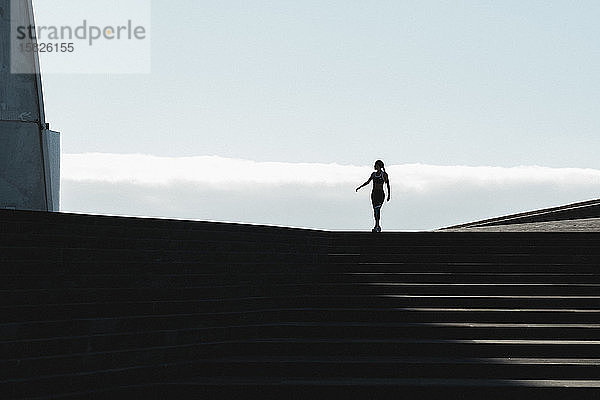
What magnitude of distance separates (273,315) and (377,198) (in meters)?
6.18

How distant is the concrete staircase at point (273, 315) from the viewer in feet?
29.6

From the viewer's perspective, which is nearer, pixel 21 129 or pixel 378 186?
pixel 378 186

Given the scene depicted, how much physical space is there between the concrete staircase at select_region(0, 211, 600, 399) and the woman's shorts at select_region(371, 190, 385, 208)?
12.0 feet

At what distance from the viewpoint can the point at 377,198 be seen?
16688 mm

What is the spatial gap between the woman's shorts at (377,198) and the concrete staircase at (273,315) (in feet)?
12.0

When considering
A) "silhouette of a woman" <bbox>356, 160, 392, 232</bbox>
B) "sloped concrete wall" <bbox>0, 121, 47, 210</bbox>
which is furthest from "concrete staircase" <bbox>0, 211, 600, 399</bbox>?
"sloped concrete wall" <bbox>0, 121, 47, 210</bbox>

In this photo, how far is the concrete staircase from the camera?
9.01 meters

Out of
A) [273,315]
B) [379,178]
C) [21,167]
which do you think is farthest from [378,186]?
[21,167]

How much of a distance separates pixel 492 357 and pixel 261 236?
3.66 m

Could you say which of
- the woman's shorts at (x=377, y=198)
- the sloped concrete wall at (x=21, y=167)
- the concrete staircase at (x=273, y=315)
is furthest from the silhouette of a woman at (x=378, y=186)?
the sloped concrete wall at (x=21, y=167)

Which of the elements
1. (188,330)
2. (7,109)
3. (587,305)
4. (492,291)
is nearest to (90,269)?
(188,330)

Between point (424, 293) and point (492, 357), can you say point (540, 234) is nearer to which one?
point (424, 293)

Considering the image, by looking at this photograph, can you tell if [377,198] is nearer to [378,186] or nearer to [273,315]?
[378,186]

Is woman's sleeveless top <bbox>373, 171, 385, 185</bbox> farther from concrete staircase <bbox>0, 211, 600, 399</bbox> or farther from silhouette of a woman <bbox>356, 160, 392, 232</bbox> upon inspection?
concrete staircase <bbox>0, 211, 600, 399</bbox>
